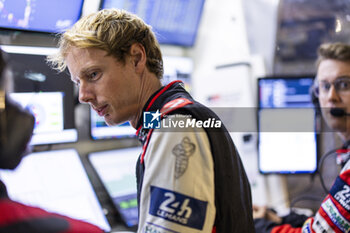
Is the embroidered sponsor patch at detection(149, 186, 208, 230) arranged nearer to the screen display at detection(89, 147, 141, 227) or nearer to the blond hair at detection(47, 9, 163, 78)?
the blond hair at detection(47, 9, 163, 78)

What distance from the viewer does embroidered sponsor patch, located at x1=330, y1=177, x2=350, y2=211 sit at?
3.79 feet

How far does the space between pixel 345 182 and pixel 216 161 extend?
2.00 ft

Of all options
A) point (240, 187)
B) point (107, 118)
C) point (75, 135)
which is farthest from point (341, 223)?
point (75, 135)

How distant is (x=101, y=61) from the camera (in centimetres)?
A: 94

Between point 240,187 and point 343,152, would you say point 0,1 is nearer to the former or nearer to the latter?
point 240,187

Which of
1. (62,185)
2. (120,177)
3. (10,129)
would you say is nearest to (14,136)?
(10,129)

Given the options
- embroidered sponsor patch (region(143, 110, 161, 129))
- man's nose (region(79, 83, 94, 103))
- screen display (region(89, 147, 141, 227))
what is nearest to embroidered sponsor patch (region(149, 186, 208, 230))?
embroidered sponsor patch (region(143, 110, 161, 129))

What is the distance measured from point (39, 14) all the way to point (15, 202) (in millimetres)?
1165

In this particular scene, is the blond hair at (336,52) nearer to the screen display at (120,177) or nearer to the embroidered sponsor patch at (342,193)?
the embroidered sponsor patch at (342,193)

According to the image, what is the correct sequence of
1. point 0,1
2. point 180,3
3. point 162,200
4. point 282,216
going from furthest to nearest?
point 180,3
point 282,216
point 0,1
point 162,200

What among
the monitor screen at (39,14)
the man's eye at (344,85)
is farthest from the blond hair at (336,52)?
the monitor screen at (39,14)

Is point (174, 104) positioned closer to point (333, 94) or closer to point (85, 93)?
A: point (85, 93)

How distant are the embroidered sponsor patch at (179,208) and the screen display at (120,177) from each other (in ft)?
2.63

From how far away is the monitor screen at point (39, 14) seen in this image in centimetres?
136
